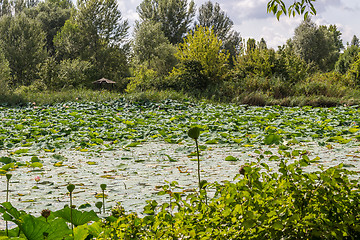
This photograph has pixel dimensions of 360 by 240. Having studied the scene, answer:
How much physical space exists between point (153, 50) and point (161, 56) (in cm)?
144

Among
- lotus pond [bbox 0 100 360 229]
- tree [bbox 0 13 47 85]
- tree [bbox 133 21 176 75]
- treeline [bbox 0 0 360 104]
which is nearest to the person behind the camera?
lotus pond [bbox 0 100 360 229]

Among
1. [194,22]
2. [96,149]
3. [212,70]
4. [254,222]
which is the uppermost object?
[194,22]

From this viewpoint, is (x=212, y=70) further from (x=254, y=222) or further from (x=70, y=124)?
(x=254, y=222)

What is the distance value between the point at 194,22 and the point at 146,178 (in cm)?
3445

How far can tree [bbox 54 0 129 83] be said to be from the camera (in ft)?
83.7

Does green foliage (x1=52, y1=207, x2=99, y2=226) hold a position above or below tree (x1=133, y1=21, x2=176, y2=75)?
below

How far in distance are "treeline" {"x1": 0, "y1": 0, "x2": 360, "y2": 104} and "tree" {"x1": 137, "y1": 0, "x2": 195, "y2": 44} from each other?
0.10m

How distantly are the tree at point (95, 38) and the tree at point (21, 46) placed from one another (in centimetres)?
219

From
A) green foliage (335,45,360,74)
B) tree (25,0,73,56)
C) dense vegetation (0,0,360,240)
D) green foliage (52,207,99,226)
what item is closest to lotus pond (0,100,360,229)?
dense vegetation (0,0,360,240)

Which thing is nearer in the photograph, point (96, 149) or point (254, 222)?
point (254, 222)

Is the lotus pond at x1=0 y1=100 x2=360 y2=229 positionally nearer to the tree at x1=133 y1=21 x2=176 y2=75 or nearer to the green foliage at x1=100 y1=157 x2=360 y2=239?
the green foliage at x1=100 y1=157 x2=360 y2=239

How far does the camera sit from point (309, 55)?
2989 cm

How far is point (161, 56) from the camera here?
2472cm

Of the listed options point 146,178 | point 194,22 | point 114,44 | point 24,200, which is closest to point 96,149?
point 146,178
